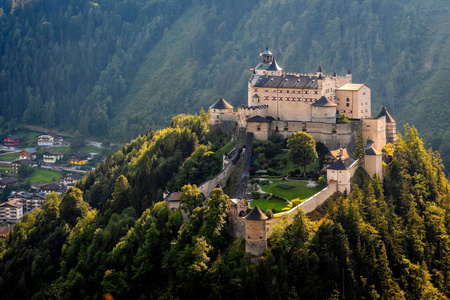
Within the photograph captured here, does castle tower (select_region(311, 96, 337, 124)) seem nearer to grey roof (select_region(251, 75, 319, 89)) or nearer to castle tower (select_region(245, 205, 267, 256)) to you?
grey roof (select_region(251, 75, 319, 89))

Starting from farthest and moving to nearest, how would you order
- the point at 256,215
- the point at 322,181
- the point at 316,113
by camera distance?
the point at 316,113
the point at 322,181
the point at 256,215

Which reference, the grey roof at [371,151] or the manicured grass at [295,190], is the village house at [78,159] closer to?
the manicured grass at [295,190]

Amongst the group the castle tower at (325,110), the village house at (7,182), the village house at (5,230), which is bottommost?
the village house at (5,230)

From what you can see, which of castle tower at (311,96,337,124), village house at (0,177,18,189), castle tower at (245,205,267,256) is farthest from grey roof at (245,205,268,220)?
village house at (0,177,18,189)

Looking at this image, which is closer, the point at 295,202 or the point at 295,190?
the point at 295,202

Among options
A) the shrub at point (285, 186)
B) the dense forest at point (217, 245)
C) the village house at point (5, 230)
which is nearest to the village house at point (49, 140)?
the village house at point (5, 230)

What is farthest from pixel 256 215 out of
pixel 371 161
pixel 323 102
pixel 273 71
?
pixel 273 71

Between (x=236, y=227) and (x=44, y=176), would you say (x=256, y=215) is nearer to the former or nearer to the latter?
(x=236, y=227)
